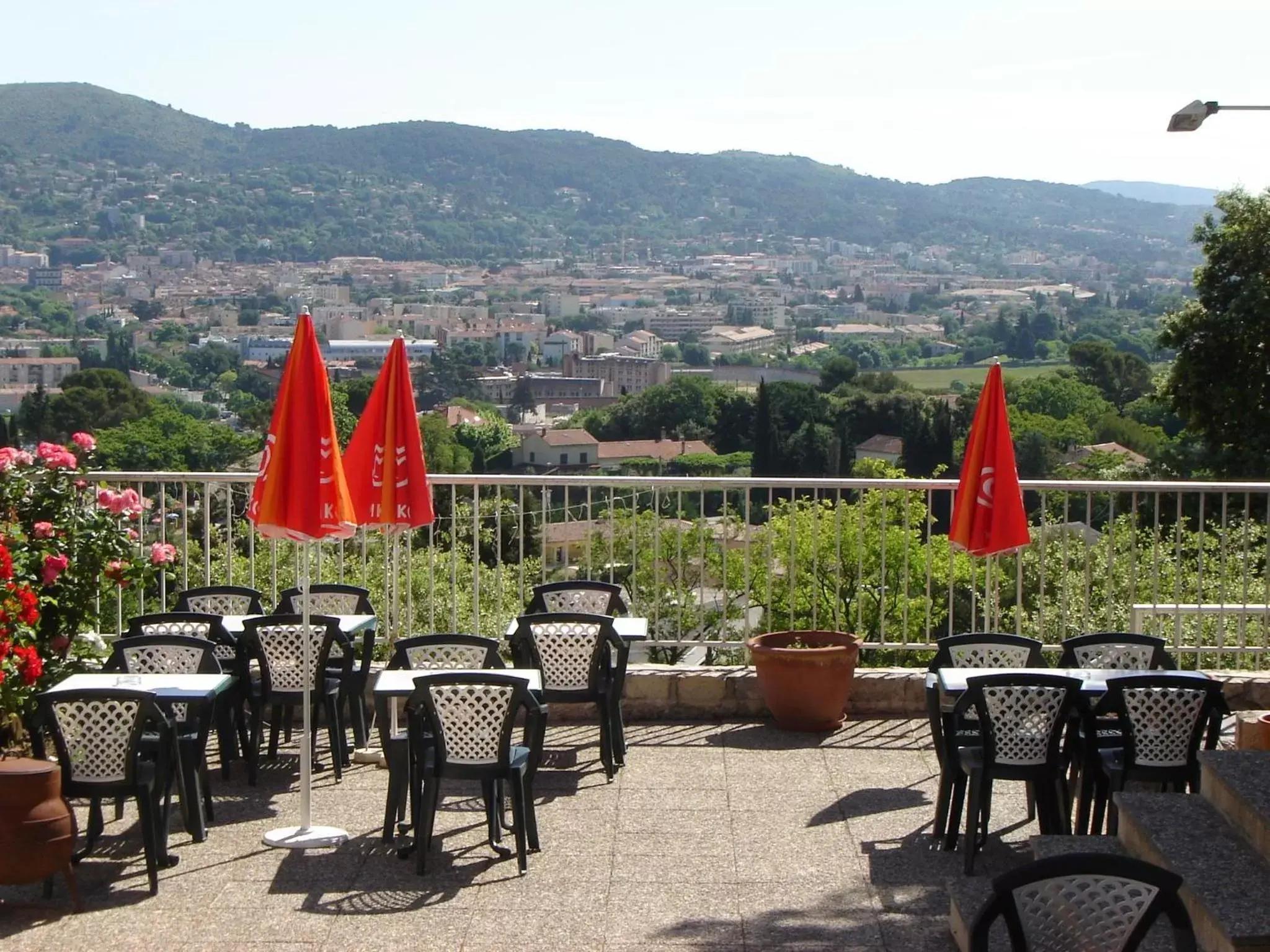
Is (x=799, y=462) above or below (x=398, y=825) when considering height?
below

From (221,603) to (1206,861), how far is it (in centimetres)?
497

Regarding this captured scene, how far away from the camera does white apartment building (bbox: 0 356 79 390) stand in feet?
264

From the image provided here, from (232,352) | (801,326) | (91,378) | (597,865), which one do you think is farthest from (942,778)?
(801,326)

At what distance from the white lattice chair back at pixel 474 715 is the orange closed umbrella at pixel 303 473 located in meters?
0.75

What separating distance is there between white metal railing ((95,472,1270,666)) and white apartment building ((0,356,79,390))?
234 ft

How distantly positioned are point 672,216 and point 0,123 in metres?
76.4

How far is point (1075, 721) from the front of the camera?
593 cm

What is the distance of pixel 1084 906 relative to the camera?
3.65 metres

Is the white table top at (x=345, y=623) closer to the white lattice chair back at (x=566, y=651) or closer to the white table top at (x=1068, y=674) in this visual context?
the white lattice chair back at (x=566, y=651)

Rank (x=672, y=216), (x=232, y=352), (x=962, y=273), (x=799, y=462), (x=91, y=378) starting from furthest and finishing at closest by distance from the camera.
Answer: (x=672, y=216), (x=962, y=273), (x=232, y=352), (x=91, y=378), (x=799, y=462)

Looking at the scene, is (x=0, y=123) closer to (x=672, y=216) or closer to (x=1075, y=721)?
(x=672, y=216)

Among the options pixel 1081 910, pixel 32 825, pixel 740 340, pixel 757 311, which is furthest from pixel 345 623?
pixel 757 311

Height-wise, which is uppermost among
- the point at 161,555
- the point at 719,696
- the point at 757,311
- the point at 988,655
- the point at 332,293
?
the point at 332,293

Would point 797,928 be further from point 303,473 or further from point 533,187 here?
point 533,187
